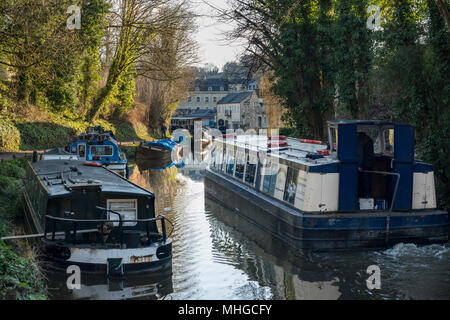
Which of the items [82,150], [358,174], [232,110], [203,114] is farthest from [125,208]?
[203,114]

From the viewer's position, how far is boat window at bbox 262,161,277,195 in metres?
13.9

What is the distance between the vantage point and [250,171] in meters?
15.8

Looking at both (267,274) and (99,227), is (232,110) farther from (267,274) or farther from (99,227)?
(99,227)

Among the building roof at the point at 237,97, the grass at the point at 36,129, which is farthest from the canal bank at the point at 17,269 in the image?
the building roof at the point at 237,97

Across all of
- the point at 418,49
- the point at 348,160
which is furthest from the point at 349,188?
the point at 418,49

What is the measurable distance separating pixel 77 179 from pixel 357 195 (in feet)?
20.4

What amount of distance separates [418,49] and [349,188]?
5.66 metres

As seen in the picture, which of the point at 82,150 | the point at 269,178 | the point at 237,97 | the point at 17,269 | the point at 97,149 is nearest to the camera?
the point at 17,269

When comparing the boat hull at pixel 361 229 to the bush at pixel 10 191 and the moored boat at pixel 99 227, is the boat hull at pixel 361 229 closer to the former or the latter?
the moored boat at pixel 99 227

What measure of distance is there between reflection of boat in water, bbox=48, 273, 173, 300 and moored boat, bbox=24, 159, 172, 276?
181mm

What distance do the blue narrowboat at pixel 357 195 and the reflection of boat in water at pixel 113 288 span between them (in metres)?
3.44

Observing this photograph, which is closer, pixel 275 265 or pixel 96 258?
pixel 96 258
